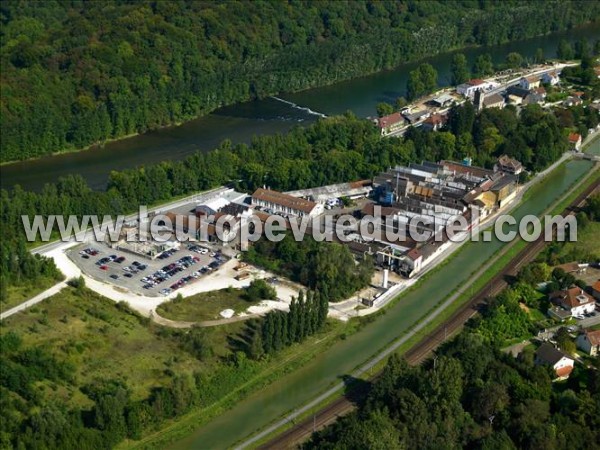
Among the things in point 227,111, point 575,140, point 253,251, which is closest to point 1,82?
point 227,111

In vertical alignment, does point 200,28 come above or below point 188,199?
above

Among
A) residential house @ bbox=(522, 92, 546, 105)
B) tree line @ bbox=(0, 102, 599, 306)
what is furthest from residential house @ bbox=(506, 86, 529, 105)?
tree line @ bbox=(0, 102, 599, 306)

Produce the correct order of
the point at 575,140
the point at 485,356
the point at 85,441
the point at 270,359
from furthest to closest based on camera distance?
the point at 575,140 → the point at 270,359 → the point at 485,356 → the point at 85,441

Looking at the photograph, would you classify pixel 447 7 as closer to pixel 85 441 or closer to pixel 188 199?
pixel 188 199

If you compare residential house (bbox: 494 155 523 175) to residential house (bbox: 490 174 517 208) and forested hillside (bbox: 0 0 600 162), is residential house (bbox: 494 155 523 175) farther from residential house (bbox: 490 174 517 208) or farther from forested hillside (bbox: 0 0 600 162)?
forested hillside (bbox: 0 0 600 162)

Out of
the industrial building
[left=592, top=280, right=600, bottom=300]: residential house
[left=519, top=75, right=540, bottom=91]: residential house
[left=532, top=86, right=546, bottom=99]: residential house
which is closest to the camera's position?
[left=592, top=280, right=600, bottom=300]: residential house

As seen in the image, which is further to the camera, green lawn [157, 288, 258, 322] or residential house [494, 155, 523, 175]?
residential house [494, 155, 523, 175]

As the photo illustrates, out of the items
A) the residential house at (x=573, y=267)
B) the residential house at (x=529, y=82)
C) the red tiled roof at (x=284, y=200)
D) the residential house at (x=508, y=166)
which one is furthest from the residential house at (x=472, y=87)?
the residential house at (x=573, y=267)
